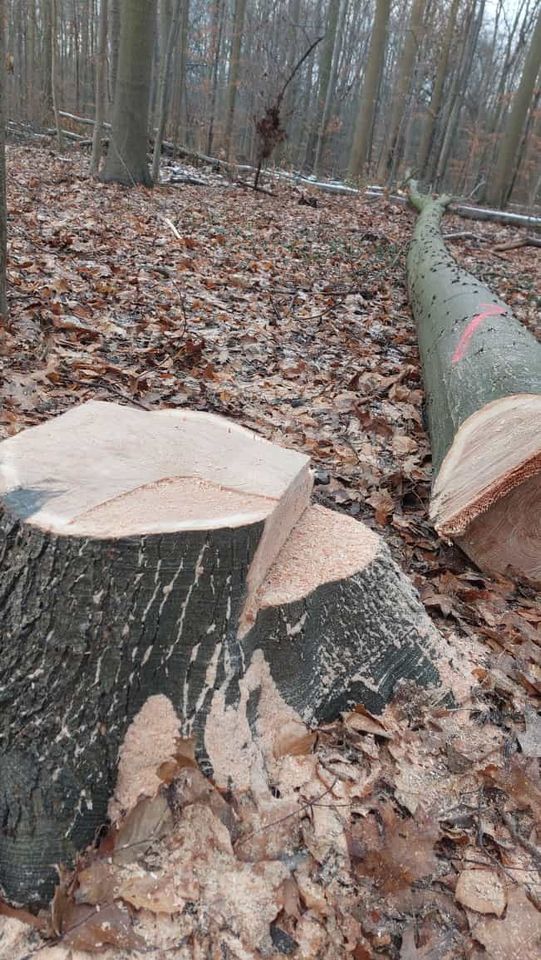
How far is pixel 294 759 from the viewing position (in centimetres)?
176

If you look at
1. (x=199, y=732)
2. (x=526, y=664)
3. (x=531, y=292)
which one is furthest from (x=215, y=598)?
(x=531, y=292)

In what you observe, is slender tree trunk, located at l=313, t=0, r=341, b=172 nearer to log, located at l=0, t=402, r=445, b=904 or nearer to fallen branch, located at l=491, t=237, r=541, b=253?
fallen branch, located at l=491, t=237, r=541, b=253

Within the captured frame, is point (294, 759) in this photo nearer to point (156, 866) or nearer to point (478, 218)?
point (156, 866)

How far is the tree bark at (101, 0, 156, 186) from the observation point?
30.4 feet

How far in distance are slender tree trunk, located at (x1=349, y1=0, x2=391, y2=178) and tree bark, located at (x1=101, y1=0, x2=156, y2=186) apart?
760 centimetres

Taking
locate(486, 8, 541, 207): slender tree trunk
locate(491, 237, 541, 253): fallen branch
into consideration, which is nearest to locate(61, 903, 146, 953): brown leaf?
locate(491, 237, 541, 253): fallen branch

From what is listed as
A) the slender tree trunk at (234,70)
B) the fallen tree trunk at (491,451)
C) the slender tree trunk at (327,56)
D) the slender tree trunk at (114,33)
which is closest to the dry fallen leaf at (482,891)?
the fallen tree trunk at (491,451)

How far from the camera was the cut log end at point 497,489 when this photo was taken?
242cm

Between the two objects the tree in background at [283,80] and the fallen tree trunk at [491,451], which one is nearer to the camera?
the fallen tree trunk at [491,451]

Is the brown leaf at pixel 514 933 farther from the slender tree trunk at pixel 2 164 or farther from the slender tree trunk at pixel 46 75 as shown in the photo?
the slender tree trunk at pixel 46 75

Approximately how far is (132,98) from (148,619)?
35.2 ft

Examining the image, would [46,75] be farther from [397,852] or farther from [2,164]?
[397,852]

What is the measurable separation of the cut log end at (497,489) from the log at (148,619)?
0.73 meters

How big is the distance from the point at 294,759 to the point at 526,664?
1.03 meters
